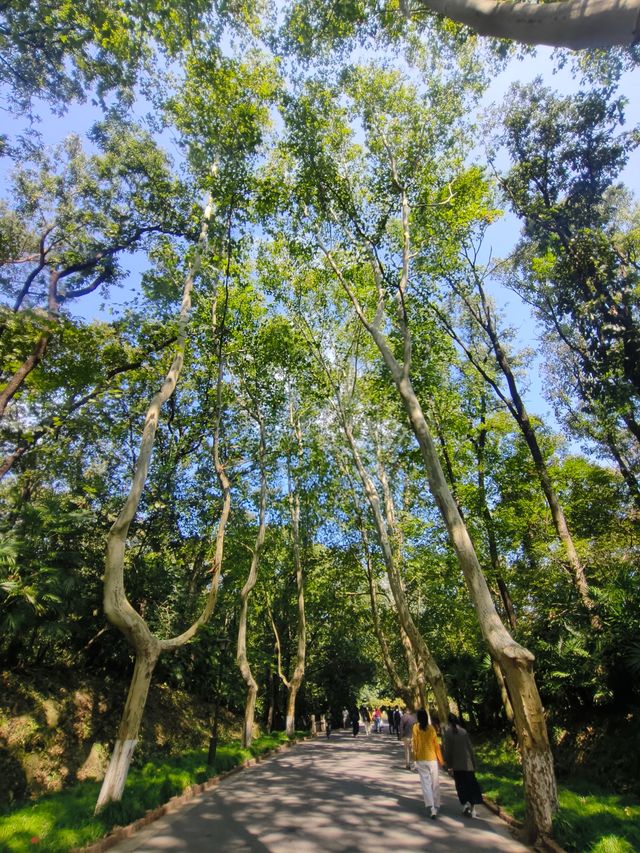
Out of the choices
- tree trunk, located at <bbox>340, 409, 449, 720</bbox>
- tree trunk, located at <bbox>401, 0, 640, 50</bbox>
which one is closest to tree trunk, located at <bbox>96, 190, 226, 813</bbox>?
tree trunk, located at <bbox>340, 409, 449, 720</bbox>

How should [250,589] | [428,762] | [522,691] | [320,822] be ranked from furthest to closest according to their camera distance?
[250,589] → [428,762] → [320,822] → [522,691]

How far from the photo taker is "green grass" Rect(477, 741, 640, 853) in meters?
4.95

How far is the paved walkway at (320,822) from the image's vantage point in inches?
221

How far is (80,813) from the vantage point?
20.3ft

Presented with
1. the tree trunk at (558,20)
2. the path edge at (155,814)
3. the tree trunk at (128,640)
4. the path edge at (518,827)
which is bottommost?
the path edge at (155,814)

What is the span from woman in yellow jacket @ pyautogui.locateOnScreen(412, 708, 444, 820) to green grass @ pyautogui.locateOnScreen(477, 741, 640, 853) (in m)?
1.14

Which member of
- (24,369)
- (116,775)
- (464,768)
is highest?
(24,369)

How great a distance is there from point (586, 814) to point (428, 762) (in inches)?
85.3

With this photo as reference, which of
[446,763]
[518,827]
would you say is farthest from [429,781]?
[518,827]

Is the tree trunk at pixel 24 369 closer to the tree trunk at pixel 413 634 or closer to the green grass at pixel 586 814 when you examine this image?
the tree trunk at pixel 413 634

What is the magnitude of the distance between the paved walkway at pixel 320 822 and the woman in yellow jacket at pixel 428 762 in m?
0.24

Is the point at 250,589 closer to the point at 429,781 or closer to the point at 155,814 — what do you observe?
the point at 155,814

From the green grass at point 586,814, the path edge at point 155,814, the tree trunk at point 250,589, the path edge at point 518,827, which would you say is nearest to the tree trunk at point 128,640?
the path edge at point 155,814

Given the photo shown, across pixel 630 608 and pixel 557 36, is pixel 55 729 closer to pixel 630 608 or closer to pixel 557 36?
pixel 630 608
